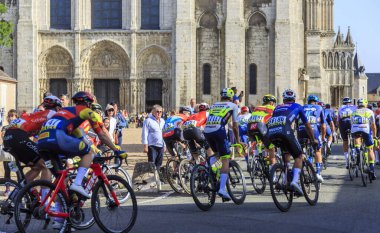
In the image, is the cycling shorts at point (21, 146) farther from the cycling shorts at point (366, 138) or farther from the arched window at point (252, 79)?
the arched window at point (252, 79)

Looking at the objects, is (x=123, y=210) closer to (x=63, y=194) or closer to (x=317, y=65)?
(x=63, y=194)

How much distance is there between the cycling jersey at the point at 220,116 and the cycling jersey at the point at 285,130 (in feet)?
2.18

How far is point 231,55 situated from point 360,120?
27.8 meters

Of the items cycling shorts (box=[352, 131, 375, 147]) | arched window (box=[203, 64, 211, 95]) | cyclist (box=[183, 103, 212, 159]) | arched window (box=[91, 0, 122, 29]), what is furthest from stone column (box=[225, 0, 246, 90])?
cyclist (box=[183, 103, 212, 159])

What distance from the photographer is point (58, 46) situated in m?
46.0

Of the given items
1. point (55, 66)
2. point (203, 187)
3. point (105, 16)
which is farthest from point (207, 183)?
point (55, 66)

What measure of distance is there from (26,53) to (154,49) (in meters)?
7.57

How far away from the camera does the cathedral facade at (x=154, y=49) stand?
44.5m

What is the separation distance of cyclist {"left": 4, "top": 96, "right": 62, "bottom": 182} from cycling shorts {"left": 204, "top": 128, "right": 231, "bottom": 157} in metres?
2.81

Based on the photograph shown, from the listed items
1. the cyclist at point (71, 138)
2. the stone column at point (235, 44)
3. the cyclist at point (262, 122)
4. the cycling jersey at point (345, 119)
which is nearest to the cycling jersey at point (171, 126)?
the cyclist at point (262, 122)

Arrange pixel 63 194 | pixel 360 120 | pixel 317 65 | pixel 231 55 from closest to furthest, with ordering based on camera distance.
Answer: pixel 63 194, pixel 360 120, pixel 231 55, pixel 317 65

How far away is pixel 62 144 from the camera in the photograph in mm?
9367

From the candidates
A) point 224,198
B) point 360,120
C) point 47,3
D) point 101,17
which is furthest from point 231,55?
point 224,198

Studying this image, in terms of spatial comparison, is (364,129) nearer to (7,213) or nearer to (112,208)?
(112,208)
